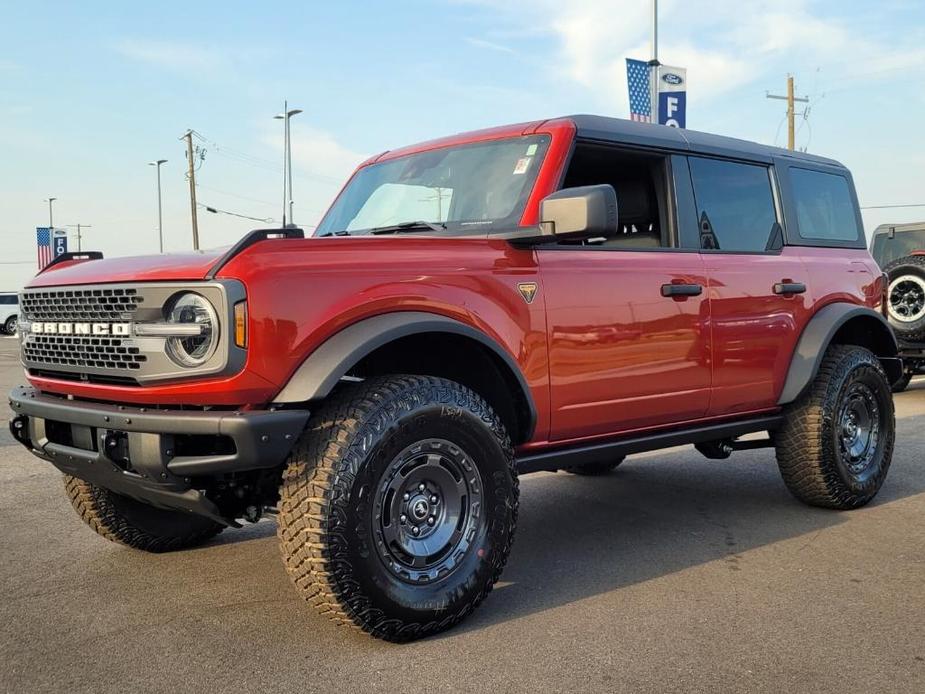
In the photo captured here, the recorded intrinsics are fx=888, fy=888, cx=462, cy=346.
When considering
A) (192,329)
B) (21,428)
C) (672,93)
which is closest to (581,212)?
(192,329)

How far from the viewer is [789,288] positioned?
497cm

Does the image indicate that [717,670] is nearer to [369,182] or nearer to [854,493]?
[854,493]

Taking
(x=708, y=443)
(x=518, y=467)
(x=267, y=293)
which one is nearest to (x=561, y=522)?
(x=708, y=443)

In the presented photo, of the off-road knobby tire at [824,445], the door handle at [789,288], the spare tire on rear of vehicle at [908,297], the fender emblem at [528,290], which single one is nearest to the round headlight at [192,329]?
the fender emblem at [528,290]

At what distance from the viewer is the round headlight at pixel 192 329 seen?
116 inches

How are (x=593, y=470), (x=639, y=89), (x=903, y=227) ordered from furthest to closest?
(x=639, y=89) → (x=903, y=227) → (x=593, y=470)

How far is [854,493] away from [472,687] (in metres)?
3.26

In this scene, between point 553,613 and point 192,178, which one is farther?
point 192,178

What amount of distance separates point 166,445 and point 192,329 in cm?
39

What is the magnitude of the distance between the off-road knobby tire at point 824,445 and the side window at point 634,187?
53.9 inches

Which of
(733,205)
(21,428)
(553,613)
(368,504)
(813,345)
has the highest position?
(733,205)

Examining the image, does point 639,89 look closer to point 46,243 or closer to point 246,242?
point 246,242

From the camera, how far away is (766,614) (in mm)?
3477

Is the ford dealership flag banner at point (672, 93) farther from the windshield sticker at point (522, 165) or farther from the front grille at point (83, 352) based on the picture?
the front grille at point (83, 352)
